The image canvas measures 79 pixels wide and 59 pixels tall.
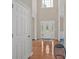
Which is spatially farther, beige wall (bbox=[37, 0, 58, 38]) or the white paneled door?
beige wall (bbox=[37, 0, 58, 38])

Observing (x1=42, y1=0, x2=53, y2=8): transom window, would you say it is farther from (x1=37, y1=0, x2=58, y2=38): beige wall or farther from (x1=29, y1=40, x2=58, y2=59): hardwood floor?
(x1=29, y1=40, x2=58, y2=59): hardwood floor

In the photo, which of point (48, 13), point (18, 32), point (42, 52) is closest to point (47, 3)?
point (48, 13)

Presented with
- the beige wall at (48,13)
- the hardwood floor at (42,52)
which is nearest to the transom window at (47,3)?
the beige wall at (48,13)

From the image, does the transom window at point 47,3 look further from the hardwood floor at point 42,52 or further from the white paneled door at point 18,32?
the white paneled door at point 18,32

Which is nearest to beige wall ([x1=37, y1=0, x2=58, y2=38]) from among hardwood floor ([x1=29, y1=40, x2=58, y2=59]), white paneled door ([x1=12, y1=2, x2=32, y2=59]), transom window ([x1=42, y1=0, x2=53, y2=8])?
transom window ([x1=42, y1=0, x2=53, y2=8])

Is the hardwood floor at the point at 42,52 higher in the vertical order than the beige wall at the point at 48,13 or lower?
lower

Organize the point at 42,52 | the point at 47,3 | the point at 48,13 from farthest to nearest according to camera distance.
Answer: the point at 47,3 < the point at 48,13 < the point at 42,52

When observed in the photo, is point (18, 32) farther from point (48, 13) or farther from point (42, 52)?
point (48, 13)

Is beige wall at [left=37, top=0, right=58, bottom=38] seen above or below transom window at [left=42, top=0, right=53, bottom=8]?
below

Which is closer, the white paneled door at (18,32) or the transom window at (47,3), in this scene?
the white paneled door at (18,32)
